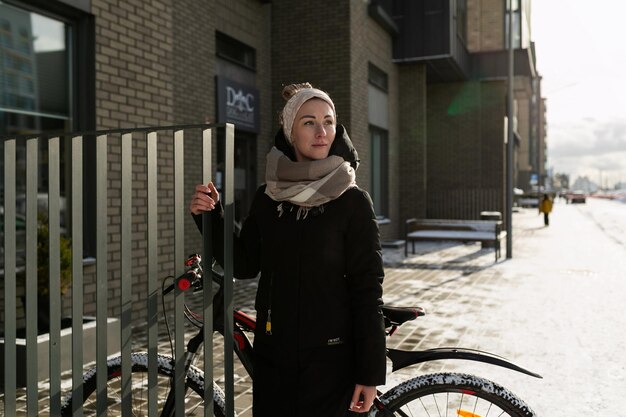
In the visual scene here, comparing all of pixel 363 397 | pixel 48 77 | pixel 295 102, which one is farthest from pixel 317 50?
pixel 363 397

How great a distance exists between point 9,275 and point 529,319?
6223 millimetres

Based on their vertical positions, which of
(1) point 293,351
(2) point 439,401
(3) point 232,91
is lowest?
(2) point 439,401

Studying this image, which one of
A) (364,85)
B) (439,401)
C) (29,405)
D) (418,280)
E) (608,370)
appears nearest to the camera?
(29,405)

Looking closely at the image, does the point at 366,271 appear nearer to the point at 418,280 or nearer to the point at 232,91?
the point at 418,280

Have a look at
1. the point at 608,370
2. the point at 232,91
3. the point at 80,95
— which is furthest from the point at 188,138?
the point at 608,370

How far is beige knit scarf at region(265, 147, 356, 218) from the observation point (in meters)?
2.23

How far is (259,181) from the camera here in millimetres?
12805

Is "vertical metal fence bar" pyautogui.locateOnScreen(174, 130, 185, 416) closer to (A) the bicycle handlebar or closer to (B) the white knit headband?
(A) the bicycle handlebar

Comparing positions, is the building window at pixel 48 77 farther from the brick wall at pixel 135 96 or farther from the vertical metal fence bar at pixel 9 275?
the vertical metal fence bar at pixel 9 275

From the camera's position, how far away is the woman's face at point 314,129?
7.64 feet

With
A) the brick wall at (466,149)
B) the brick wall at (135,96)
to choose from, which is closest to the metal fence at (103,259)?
the brick wall at (135,96)

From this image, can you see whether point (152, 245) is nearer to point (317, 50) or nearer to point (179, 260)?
point (179, 260)

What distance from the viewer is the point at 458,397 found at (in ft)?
8.39

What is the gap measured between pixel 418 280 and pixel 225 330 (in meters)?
8.41
